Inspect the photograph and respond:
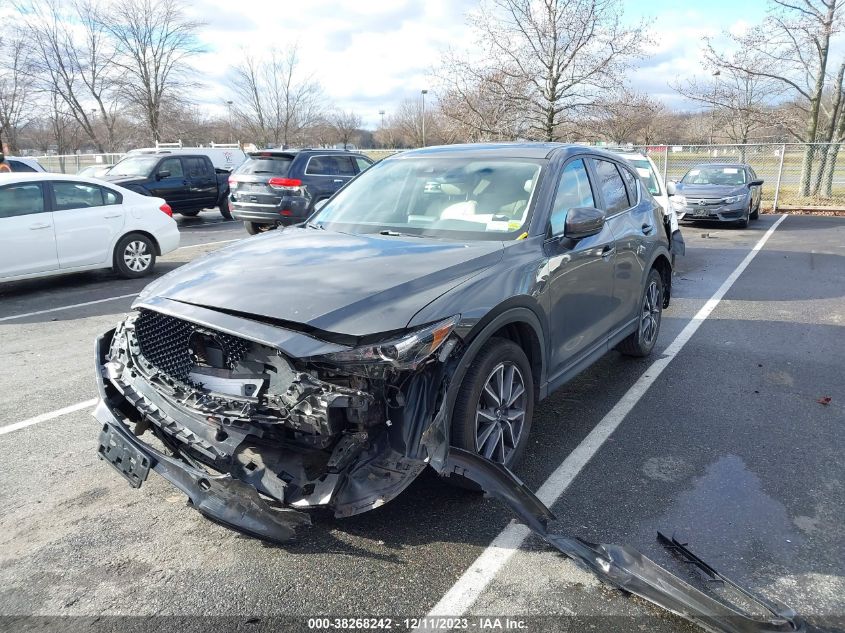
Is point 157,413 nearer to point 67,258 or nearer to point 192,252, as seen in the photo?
Answer: point 67,258

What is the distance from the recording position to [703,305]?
25.5ft

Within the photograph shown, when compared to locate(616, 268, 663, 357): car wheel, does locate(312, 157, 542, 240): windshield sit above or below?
above

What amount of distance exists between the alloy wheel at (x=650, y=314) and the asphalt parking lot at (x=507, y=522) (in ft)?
1.37

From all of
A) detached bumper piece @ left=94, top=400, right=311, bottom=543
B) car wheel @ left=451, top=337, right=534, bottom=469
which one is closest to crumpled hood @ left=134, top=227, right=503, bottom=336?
car wheel @ left=451, top=337, right=534, bottom=469

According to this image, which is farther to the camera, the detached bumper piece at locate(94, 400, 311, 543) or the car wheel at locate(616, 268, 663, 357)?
the car wheel at locate(616, 268, 663, 357)

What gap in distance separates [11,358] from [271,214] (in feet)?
22.8

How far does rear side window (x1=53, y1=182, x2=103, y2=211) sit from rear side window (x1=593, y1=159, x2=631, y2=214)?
24.2ft

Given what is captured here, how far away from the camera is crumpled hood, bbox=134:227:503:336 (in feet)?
8.93

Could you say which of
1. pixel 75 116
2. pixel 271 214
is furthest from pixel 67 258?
pixel 75 116

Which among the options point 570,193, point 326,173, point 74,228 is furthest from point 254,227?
point 570,193

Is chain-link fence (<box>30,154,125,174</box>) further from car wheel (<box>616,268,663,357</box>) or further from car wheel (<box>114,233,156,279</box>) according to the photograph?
car wheel (<box>616,268,663,357</box>)

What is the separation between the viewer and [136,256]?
9664 mm

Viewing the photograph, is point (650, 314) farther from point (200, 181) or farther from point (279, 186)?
point (200, 181)

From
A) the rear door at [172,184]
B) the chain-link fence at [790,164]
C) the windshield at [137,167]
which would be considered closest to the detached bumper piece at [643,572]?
the rear door at [172,184]
